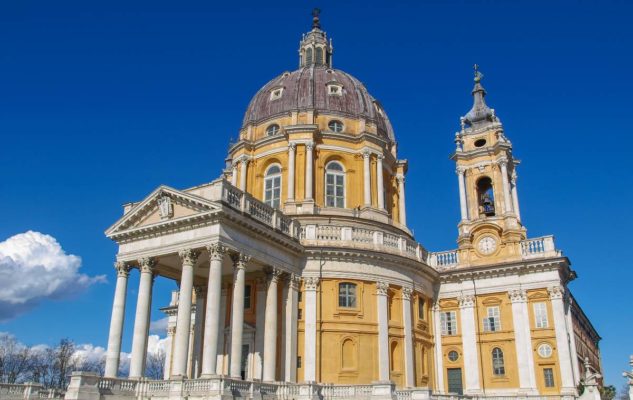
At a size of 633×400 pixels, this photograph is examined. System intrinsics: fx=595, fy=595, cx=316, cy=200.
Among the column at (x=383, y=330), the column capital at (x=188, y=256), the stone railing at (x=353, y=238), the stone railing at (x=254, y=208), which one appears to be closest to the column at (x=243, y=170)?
the stone railing at (x=353, y=238)

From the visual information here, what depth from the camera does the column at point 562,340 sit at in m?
32.1

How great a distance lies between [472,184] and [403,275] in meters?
10.8

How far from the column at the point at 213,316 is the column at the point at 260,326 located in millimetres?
4481

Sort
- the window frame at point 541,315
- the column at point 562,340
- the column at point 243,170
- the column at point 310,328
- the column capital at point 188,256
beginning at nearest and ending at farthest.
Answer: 1. the column capital at point 188,256
2. the column at point 310,328
3. the column at point 562,340
4. the window frame at point 541,315
5. the column at point 243,170

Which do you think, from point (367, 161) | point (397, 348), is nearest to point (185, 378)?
point (397, 348)

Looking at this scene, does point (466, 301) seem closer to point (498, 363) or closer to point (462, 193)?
point (498, 363)

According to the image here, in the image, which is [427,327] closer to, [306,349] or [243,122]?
[306,349]

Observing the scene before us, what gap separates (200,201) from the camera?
25.5m

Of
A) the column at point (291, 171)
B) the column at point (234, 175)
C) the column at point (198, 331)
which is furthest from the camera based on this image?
the column at point (234, 175)

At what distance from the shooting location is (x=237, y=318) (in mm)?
25484

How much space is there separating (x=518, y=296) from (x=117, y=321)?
22324 mm

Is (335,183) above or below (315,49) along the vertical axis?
below

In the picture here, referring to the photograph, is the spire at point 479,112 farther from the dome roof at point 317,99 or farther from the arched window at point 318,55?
the arched window at point 318,55

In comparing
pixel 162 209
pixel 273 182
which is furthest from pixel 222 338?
pixel 273 182
